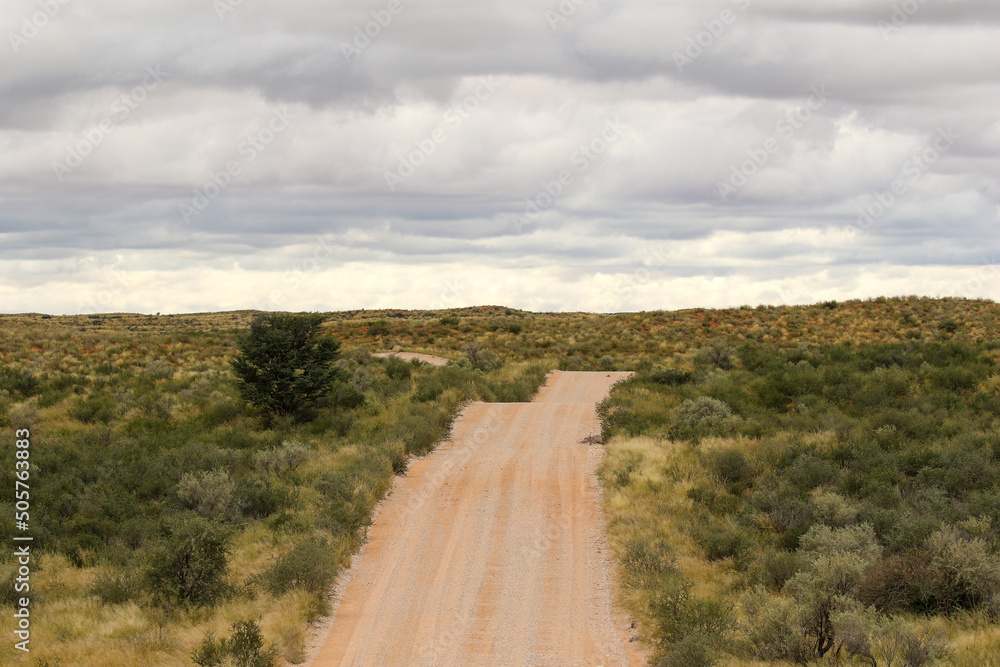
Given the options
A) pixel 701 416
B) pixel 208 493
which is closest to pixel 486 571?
pixel 208 493

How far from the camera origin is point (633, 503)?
14477 mm

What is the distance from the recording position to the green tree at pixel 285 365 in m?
24.0

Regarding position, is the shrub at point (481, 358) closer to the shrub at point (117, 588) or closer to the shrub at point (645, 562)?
the shrub at point (645, 562)

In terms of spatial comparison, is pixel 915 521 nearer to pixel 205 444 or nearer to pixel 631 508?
pixel 631 508

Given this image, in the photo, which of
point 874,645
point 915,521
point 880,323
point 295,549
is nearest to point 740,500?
point 915,521

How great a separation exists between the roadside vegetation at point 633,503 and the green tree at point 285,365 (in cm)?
39

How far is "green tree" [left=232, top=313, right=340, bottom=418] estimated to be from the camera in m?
24.0

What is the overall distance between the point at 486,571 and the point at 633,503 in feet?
12.5

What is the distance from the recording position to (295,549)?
11.3 m

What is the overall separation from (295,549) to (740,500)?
8.70 m

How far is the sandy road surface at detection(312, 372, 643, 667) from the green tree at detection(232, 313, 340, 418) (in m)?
6.39

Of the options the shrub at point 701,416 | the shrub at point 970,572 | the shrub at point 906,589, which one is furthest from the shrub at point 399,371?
the shrub at point 970,572

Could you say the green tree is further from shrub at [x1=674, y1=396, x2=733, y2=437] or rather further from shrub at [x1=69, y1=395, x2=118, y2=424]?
shrub at [x1=674, y1=396, x2=733, y2=437]

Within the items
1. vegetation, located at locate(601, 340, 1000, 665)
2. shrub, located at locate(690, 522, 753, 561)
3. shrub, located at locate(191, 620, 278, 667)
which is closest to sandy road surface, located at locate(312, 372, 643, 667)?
vegetation, located at locate(601, 340, 1000, 665)
